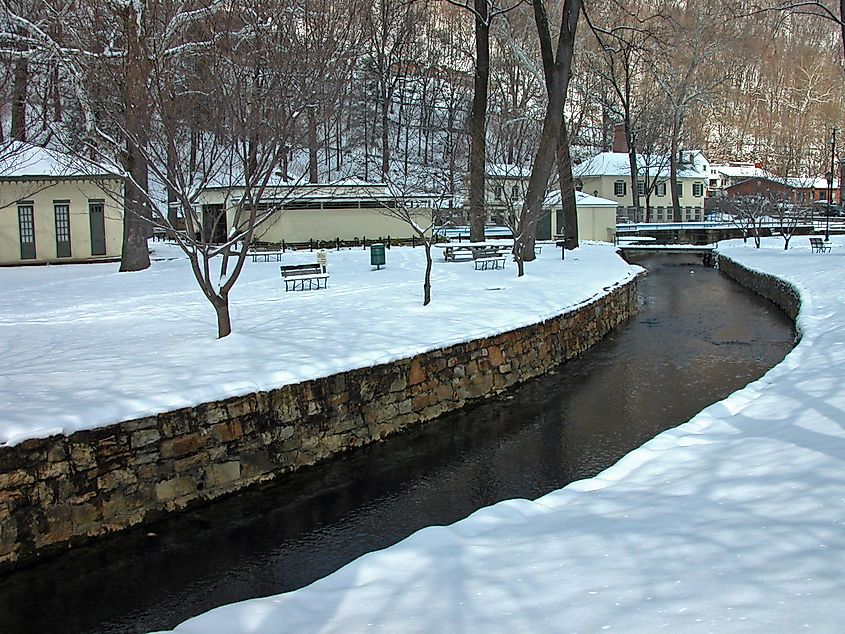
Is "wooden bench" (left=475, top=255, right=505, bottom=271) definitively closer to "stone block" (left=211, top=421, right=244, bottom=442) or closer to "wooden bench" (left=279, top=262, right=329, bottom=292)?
"wooden bench" (left=279, top=262, right=329, bottom=292)

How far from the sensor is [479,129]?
2517 centimetres

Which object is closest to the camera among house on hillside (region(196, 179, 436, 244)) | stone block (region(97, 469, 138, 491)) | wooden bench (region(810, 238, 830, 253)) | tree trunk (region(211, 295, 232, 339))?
stone block (region(97, 469, 138, 491))

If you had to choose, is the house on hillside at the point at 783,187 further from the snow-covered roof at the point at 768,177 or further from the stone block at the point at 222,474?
the stone block at the point at 222,474

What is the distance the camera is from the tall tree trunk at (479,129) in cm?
2503

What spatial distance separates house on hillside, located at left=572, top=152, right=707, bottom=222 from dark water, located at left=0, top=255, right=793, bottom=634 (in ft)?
140

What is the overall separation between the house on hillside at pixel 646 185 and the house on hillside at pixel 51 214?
113 feet

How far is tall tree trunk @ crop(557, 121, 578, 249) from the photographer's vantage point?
2615cm

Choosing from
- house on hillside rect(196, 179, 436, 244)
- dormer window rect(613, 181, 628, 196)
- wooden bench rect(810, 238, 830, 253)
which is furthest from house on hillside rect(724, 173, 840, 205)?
house on hillside rect(196, 179, 436, 244)

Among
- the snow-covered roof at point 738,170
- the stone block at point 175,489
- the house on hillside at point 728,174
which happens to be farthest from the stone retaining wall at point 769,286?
the snow-covered roof at point 738,170

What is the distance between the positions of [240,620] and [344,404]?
5496mm

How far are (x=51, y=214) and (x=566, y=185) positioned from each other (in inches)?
667

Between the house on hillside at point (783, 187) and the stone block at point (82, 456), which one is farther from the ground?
the house on hillside at point (783, 187)

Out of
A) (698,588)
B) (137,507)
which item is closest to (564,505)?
(698,588)

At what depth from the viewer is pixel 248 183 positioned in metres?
11.2
